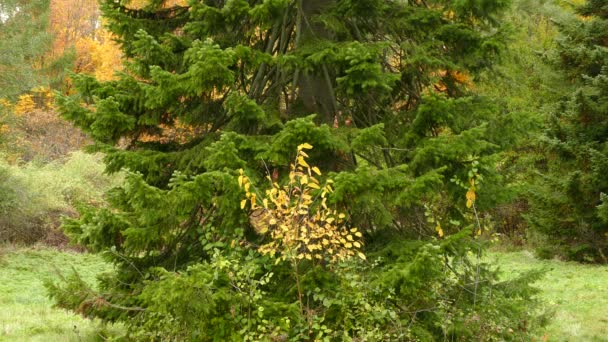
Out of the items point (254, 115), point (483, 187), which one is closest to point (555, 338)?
point (483, 187)

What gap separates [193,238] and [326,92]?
2.01 meters

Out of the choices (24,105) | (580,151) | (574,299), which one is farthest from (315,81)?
(24,105)

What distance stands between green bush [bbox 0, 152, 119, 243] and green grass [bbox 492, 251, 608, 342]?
39.2 ft

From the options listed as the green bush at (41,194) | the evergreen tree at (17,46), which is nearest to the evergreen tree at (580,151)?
the green bush at (41,194)

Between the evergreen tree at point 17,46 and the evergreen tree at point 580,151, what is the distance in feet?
67.8

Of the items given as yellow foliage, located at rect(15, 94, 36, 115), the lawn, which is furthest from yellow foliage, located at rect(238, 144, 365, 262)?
yellow foliage, located at rect(15, 94, 36, 115)

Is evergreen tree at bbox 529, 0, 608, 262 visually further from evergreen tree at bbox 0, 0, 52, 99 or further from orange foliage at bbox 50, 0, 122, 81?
orange foliage at bbox 50, 0, 122, 81

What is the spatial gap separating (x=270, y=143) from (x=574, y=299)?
6704 mm

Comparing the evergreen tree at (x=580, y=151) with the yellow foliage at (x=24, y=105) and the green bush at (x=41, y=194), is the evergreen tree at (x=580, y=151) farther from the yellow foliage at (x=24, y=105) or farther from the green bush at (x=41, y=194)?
the yellow foliage at (x=24, y=105)

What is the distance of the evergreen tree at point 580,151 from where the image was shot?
51.8 feet

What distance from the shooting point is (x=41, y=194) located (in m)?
18.9

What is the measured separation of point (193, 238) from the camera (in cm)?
658

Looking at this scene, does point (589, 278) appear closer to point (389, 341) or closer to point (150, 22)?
point (389, 341)

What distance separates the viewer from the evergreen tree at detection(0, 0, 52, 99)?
26562 mm
